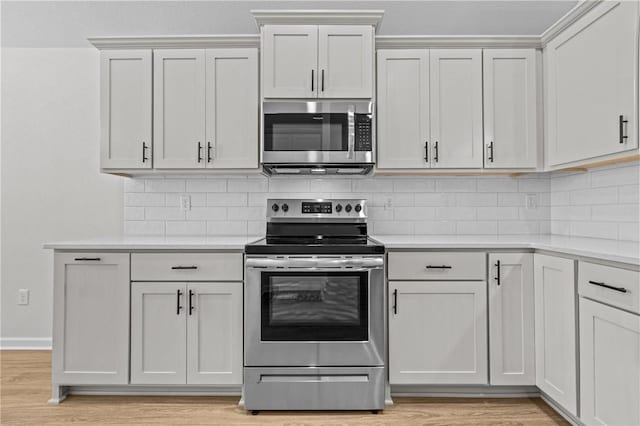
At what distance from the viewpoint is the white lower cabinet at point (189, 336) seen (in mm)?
2521

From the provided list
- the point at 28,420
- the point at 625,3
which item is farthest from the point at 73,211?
the point at 625,3

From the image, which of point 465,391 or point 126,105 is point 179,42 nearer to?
point 126,105

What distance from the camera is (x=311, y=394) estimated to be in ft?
7.96

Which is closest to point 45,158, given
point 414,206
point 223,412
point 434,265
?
point 223,412

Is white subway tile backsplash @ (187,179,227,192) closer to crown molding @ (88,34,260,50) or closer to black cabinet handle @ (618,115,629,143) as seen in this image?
crown molding @ (88,34,260,50)

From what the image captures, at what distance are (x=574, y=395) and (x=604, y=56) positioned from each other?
5.59ft

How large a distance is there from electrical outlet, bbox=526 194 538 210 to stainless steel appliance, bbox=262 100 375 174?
1.31 m

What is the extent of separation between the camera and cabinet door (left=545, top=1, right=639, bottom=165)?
2047mm

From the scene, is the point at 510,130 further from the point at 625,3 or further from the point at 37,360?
the point at 37,360

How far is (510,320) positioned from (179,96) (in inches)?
98.6

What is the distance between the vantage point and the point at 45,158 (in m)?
3.46

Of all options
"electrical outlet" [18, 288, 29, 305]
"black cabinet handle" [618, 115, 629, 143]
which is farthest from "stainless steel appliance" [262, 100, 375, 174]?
"electrical outlet" [18, 288, 29, 305]

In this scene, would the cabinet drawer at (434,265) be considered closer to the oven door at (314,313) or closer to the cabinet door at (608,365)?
the oven door at (314,313)

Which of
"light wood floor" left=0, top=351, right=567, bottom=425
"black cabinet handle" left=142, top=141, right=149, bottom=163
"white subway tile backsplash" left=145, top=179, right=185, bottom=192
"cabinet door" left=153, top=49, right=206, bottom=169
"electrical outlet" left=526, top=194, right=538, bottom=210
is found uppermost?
"cabinet door" left=153, top=49, right=206, bottom=169
